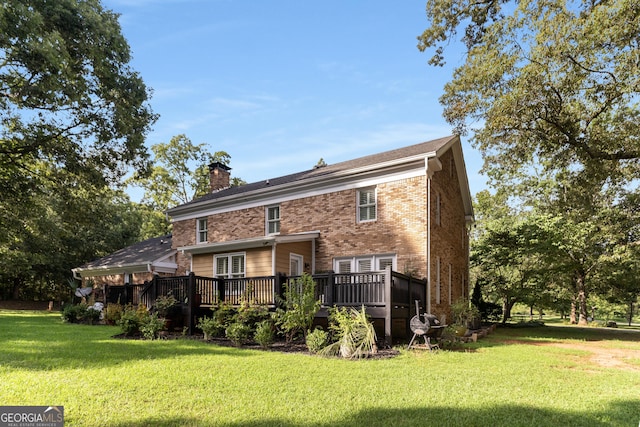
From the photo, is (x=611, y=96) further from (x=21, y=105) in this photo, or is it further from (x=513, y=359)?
(x=21, y=105)

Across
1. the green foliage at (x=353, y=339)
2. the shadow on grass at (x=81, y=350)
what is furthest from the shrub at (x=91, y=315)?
the green foliage at (x=353, y=339)

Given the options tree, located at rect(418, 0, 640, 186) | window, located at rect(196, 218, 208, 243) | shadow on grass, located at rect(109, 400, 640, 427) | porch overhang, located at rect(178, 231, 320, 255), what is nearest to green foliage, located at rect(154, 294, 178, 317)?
porch overhang, located at rect(178, 231, 320, 255)

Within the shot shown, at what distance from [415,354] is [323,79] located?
8.34m

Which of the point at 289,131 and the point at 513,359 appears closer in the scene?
the point at 513,359

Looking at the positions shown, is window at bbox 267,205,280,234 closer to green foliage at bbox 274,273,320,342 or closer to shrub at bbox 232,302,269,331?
shrub at bbox 232,302,269,331

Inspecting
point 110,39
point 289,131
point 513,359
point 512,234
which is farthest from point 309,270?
point 110,39

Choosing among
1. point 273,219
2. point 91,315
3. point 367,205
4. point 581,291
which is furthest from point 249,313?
point 581,291

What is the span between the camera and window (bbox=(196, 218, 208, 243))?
770 inches

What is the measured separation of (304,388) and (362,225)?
895 centimetres

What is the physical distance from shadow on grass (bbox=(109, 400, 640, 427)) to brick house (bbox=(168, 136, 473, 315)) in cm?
780

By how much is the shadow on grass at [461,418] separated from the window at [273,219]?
40.6 ft

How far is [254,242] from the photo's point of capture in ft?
45.1

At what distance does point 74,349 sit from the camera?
8469 millimetres

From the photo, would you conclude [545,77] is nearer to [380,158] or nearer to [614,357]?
[380,158]
